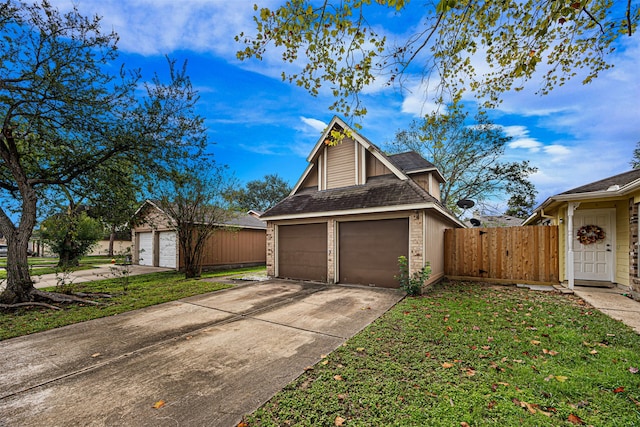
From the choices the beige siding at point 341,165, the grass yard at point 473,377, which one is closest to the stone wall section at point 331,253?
the beige siding at point 341,165

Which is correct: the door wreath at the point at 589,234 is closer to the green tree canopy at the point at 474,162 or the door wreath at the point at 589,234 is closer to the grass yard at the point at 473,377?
the grass yard at the point at 473,377

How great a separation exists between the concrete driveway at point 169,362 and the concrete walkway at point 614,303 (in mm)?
4448

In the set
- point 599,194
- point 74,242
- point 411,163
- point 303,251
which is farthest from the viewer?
point 74,242

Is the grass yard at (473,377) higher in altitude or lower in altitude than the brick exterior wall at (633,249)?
lower

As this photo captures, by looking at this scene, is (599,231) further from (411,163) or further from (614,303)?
(411,163)

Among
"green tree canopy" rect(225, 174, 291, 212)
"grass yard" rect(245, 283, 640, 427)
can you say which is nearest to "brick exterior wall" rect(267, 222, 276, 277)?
"grass yard" rect(245, 283, 640, 427)

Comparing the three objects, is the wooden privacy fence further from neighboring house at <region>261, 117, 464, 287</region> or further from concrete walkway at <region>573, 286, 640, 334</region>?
concrete walkway at <region>573, 286, 640, 334</region>

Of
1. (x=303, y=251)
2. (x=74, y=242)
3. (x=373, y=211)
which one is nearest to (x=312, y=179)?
(x=303, y=251)

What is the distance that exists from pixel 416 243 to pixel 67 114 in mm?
9554

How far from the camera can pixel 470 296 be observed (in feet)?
23.7

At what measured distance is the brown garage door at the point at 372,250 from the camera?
27.2 ft

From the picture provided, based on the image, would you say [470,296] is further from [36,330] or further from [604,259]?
[36,330]

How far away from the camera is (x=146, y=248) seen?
16.9 metres

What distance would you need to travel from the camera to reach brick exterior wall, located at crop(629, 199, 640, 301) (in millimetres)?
6402
